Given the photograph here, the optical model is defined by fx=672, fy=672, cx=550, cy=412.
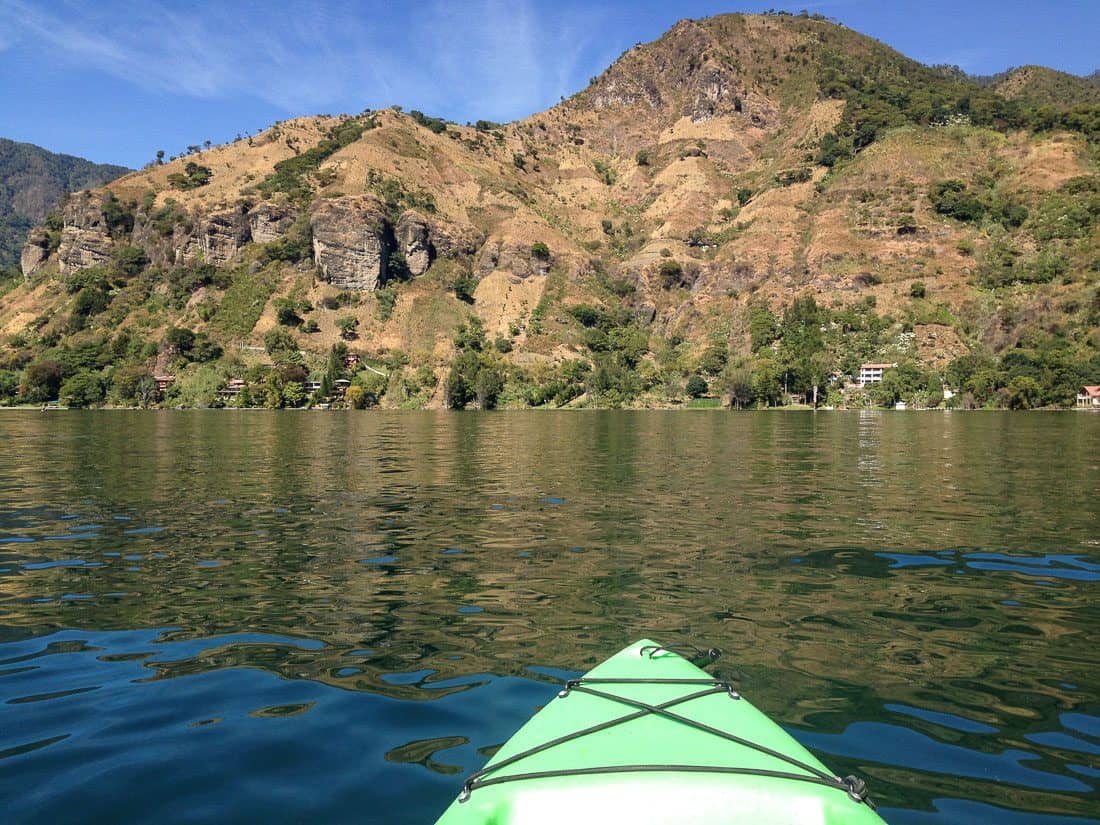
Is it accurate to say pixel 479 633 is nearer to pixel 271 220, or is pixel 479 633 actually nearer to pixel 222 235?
pixel 271 220

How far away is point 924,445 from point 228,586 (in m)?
40.3

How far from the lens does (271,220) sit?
18375 centimetres

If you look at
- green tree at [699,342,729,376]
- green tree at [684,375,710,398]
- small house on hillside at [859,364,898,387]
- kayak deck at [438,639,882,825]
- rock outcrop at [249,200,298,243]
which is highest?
rock outcrop at [249,200,298,243]

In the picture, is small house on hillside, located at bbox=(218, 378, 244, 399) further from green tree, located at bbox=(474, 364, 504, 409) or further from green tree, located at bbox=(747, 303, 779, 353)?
green tree, located at bbox=(747, 303, 779, 353)

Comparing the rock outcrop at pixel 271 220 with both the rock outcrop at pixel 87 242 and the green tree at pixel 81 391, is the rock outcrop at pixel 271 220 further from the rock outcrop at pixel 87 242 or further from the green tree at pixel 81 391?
the green tree at pixel 81 391

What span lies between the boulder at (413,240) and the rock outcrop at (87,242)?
84724 millimetres

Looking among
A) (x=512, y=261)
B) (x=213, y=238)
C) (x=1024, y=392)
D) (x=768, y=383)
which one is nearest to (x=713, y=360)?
(x=768, y=383)

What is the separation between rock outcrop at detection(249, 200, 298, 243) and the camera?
183250 mm

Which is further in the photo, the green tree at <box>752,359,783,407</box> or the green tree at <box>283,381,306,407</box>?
the green tree at <box>283,381,306,407</box>

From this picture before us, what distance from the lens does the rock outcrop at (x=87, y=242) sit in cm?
19025

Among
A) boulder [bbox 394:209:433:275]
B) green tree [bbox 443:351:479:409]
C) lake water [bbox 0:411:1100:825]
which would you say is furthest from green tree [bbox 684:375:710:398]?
lake water [bbox 0:411:1100:825]

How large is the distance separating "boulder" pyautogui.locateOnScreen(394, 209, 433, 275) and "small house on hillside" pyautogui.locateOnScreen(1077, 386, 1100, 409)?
482ft

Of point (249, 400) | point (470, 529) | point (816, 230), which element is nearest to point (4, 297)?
point (249, 400)

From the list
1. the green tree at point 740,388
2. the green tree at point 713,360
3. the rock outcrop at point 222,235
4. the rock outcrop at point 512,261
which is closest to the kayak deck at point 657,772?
the green tree at point 740,388
